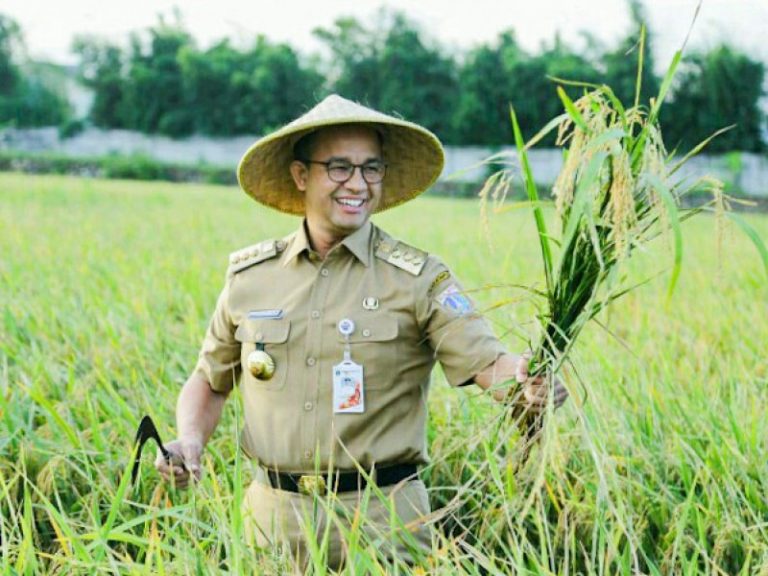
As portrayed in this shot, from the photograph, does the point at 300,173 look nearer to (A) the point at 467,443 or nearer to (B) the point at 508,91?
(A) the point at 467,443

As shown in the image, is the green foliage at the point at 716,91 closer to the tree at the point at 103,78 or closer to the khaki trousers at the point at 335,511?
the tree at the point at 103,78

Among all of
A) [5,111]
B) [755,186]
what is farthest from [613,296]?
[5,111]

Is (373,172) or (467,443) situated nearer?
(373,172)

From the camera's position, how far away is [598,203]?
1501 mm

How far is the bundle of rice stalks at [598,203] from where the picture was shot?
1.36 m

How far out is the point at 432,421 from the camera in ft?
8.27

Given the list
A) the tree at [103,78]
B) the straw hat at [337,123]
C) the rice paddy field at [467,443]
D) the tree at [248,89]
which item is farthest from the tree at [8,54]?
the straw hat at [337,123]

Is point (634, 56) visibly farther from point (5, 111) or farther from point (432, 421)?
point (432, 421)

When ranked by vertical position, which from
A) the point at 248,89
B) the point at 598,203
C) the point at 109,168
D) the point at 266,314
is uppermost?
the point at 248,89

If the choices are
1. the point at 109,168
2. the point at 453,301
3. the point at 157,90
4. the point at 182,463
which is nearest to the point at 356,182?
the point at 453,301

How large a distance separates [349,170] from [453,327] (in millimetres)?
330

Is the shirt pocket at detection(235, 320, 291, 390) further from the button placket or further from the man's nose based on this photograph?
the man's nose

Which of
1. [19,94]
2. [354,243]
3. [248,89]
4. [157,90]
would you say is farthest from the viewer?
[19,94]

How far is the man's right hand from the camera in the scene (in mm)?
1854
